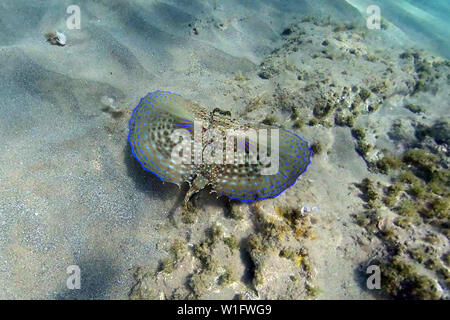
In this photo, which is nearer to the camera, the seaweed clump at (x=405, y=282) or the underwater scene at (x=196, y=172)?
the seaweed clump at (x=405, y=282)

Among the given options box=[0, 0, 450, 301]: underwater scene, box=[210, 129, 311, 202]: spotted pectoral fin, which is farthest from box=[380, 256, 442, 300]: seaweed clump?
box=[210, 129, 311, 202]: spotted pectoral fin

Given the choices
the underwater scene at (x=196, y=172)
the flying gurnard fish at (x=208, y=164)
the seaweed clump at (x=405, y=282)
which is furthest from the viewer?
the flying gurnard fish at (x=208, y=164)

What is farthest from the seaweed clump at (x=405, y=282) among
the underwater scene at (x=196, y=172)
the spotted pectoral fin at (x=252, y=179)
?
the spotted pectoral fin at (x=252, y=179)

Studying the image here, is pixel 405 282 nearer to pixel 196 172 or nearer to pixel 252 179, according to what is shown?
pixel 252 179

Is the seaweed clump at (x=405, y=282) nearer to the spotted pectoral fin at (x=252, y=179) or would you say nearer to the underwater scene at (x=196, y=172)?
the underwater scene at (x=196, y=172)

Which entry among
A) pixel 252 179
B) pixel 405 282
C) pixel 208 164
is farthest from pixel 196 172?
pixel 405 282

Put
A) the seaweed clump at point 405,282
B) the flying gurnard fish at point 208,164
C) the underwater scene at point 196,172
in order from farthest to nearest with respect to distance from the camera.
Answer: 1. the flying gurnard fish at point 208,164
2. the underwater scene at point 196,172
3. the seaweed clump at point 405,282

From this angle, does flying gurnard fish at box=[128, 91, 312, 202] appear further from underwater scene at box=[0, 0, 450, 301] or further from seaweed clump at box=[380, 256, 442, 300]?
seaweed clump at box=[380, 256, 442, 300]
